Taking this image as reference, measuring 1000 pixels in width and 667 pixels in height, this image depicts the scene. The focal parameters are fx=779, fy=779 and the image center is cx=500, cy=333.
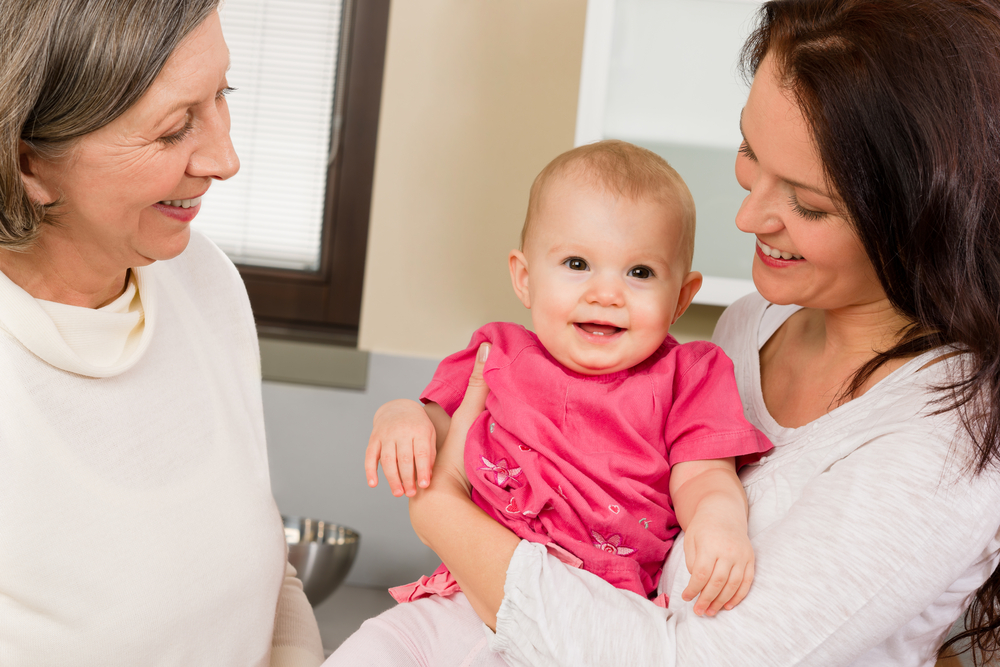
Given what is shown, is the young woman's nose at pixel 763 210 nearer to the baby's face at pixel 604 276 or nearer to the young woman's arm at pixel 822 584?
the baby's face at pixel 604 276

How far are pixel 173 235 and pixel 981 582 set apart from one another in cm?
108

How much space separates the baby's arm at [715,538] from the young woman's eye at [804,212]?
12.9 inches

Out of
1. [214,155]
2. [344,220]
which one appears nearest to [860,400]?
[214,155]

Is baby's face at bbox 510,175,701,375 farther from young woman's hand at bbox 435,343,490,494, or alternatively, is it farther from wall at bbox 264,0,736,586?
wall at bbox 264,0,736,586

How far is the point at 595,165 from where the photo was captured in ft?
3.61

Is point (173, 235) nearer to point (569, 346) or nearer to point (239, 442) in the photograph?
point (239, 442)

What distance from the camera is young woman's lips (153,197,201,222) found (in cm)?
102

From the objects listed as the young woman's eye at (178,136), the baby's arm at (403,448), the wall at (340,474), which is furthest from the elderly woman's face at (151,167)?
the wall at (340,474)

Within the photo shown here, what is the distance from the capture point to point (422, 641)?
1036 millimetres

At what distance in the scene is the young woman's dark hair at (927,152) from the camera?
33.3 inches

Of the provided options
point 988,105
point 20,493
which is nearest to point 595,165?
point 988,105

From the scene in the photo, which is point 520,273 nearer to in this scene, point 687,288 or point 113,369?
point 687,288

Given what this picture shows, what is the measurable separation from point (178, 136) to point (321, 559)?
1.30m

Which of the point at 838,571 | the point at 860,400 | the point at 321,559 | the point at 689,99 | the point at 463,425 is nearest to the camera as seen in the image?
the point at 838,571
